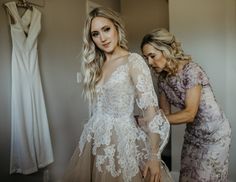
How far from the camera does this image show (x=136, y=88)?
1.20m

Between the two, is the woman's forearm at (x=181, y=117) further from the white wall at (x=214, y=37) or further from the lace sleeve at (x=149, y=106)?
the white wall at (x=214, y=37)

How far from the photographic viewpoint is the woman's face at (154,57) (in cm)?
162

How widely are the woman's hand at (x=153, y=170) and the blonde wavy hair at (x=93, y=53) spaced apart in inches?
15.7

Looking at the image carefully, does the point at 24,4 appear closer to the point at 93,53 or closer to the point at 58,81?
the point at 58,81

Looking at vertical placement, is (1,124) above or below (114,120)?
below

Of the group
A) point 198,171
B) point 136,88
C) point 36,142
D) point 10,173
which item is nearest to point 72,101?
point 36,142

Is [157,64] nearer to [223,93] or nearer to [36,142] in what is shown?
[36,142]

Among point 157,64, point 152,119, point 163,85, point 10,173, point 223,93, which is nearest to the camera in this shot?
point 152,119

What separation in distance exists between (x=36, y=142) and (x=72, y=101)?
0.81 metres

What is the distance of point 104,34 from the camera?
49.2 inches

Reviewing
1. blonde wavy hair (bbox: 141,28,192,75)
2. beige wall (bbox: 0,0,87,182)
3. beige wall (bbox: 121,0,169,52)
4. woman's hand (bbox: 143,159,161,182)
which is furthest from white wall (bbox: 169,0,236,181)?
woman's hand (bbox: 143,159,161,182)

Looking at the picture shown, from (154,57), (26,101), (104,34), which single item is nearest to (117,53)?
(104,34)
